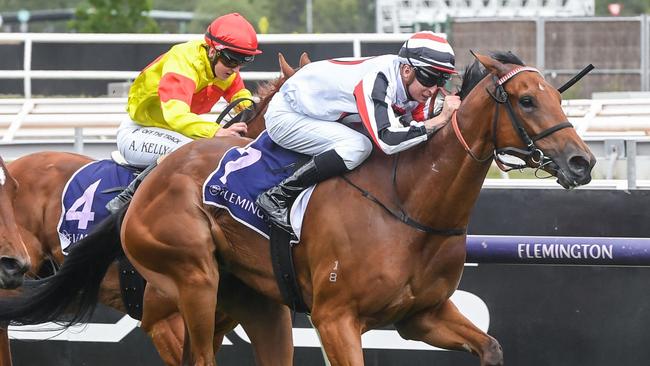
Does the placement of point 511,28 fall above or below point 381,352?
above

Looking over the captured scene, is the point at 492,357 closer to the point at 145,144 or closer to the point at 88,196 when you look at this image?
the point at 145,144

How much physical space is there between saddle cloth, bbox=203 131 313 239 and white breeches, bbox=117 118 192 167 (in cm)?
82

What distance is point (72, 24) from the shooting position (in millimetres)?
32562

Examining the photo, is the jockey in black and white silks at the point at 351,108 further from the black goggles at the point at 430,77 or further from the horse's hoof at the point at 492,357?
the horse's hoof at the point at 492,357

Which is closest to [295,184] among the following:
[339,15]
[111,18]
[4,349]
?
[4,349]

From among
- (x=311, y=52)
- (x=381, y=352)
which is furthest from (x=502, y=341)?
(x=311, y=52)

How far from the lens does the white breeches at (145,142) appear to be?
258 inches

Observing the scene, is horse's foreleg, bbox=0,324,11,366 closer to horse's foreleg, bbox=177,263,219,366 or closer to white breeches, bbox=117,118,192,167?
white breeches, bbox=117,118,192,167

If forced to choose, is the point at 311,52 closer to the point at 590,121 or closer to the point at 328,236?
the point at 590,121

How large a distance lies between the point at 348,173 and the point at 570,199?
1800 mm

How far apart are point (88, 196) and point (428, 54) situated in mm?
2277

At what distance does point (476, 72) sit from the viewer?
211 inches

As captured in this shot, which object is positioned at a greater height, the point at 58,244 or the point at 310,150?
the point at 310,150

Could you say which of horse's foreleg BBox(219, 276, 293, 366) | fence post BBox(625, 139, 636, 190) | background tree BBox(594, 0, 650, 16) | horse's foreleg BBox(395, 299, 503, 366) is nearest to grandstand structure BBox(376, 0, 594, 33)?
background tree BBox(594, 0, 650, 16)
